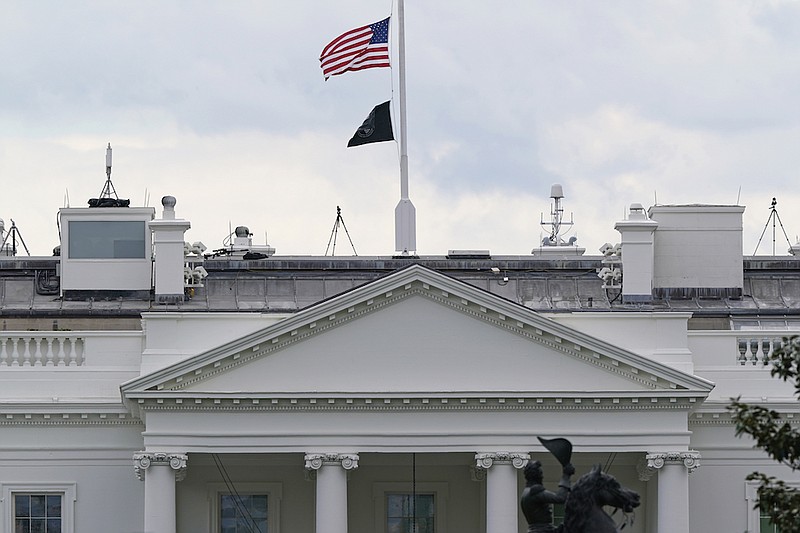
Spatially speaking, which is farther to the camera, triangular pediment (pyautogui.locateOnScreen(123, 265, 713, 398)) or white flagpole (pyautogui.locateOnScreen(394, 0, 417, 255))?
white flagpole (pyautogui.locateOnScreen(394, 0, 417, 255))

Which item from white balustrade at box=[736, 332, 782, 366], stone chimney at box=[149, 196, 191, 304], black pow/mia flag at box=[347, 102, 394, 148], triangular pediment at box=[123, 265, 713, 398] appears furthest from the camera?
black pow/mia flag at box=[347, 102, 394, 148]

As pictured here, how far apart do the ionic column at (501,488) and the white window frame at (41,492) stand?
9271 millimetres

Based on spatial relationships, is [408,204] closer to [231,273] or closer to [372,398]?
[231,273]

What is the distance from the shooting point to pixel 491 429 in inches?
1951

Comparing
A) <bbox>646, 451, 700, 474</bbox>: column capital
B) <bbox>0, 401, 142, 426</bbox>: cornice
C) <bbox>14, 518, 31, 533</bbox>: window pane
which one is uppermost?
<bbox>0, 401, 142, 426</bbox>: cornice

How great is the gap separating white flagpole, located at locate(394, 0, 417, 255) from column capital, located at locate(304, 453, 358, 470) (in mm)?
11187

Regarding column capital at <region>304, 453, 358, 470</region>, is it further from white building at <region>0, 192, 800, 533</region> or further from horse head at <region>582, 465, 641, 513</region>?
horse head at <region>582, 465, 641, 513</region>

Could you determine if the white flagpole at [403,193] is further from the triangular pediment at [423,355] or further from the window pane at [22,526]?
the window pane at [22,526]

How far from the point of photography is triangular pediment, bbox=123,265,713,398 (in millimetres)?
48938

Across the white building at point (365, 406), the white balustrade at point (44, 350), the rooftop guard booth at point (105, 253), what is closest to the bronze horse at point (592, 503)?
the white building at point (365, 406)

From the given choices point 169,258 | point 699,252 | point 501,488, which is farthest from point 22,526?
point 699,252

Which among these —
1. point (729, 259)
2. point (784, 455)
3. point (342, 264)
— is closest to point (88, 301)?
point (342, 264)

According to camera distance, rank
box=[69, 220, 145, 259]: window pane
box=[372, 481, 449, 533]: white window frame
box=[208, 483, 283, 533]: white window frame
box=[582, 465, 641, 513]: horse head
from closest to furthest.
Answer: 1. box=[582, 465, 641, 513]: horse head
2. box=[208, 483, 283, 533]: white window frame
3. box=[372, 481, 449, 533]: white window frame
4. box=[69, 220, 145, 259]: window pane

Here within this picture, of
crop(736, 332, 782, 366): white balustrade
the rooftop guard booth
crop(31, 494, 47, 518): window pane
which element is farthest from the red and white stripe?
crop(31, 494, 47, 518): window pane
